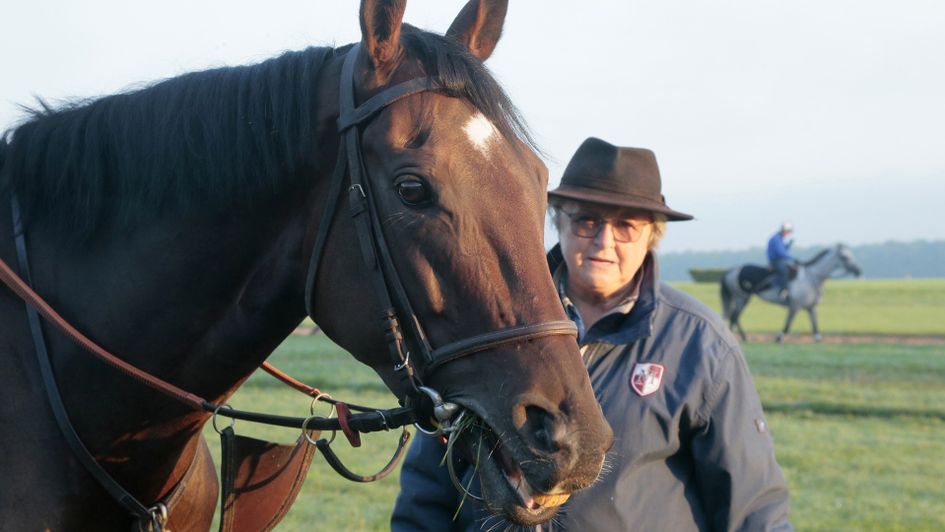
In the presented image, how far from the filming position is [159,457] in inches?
109

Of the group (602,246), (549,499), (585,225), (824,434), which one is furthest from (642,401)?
(824,434)

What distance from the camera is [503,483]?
7.70 ft

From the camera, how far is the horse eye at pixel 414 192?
2.45 meters

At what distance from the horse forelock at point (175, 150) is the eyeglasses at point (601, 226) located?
4.39 feet

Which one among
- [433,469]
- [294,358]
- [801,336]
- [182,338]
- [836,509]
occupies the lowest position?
[801,336]

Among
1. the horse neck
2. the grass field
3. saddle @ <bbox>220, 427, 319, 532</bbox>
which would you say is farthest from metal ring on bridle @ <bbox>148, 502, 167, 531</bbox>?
the horse neck

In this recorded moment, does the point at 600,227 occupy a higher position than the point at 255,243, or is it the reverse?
the point at 255,243

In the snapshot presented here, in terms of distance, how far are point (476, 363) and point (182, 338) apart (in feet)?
2.99

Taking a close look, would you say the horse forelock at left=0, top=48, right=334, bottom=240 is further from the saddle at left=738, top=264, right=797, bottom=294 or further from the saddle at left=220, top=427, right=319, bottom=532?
the saddle at left=738, top=264, right=797, bottom=294

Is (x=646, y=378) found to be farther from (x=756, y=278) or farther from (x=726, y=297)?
(x=726, y=297)

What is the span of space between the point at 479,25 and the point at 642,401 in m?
1.39

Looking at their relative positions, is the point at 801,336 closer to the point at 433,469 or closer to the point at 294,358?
the point at 294,358

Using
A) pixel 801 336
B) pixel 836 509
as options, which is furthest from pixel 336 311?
pixel 801 336

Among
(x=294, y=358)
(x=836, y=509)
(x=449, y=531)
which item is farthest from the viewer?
(x=294, y=358)
